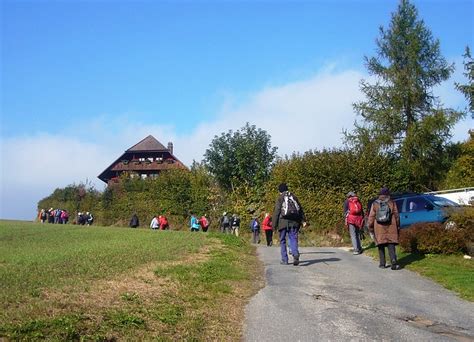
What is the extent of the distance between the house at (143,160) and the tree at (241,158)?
34.7 meters

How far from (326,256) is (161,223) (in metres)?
22.4

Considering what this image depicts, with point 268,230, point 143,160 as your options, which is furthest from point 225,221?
point 143,160

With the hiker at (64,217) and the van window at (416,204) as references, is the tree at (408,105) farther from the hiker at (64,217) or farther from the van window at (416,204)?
the hiker at (64,217)

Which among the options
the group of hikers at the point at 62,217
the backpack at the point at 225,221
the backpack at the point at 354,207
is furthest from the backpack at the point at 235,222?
the group of hikers at the point at 62,217

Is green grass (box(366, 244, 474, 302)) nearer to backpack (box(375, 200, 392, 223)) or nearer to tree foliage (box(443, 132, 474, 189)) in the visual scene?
backpack (box(375, 200, 392, 223))

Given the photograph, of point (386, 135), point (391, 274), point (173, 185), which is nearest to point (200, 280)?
point (391, 274)

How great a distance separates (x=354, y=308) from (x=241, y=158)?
30466 millimetres

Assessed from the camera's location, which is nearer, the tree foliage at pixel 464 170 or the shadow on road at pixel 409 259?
the shadow on road at pixel 409 259

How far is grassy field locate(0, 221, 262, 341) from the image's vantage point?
535 cm

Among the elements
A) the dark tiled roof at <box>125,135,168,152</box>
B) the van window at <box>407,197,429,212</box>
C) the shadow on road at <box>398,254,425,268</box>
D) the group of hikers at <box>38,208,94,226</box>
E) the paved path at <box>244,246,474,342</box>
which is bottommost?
the paved path at <box>244,246,474,342</box>

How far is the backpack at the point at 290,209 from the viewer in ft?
38.5

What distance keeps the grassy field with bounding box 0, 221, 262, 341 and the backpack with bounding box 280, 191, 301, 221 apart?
4.53 feet

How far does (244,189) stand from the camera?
36.0 meters


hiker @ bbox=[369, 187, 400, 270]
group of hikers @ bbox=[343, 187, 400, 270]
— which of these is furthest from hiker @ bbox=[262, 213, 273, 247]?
hiker @ bbox=[369, 187, 400, 270]
